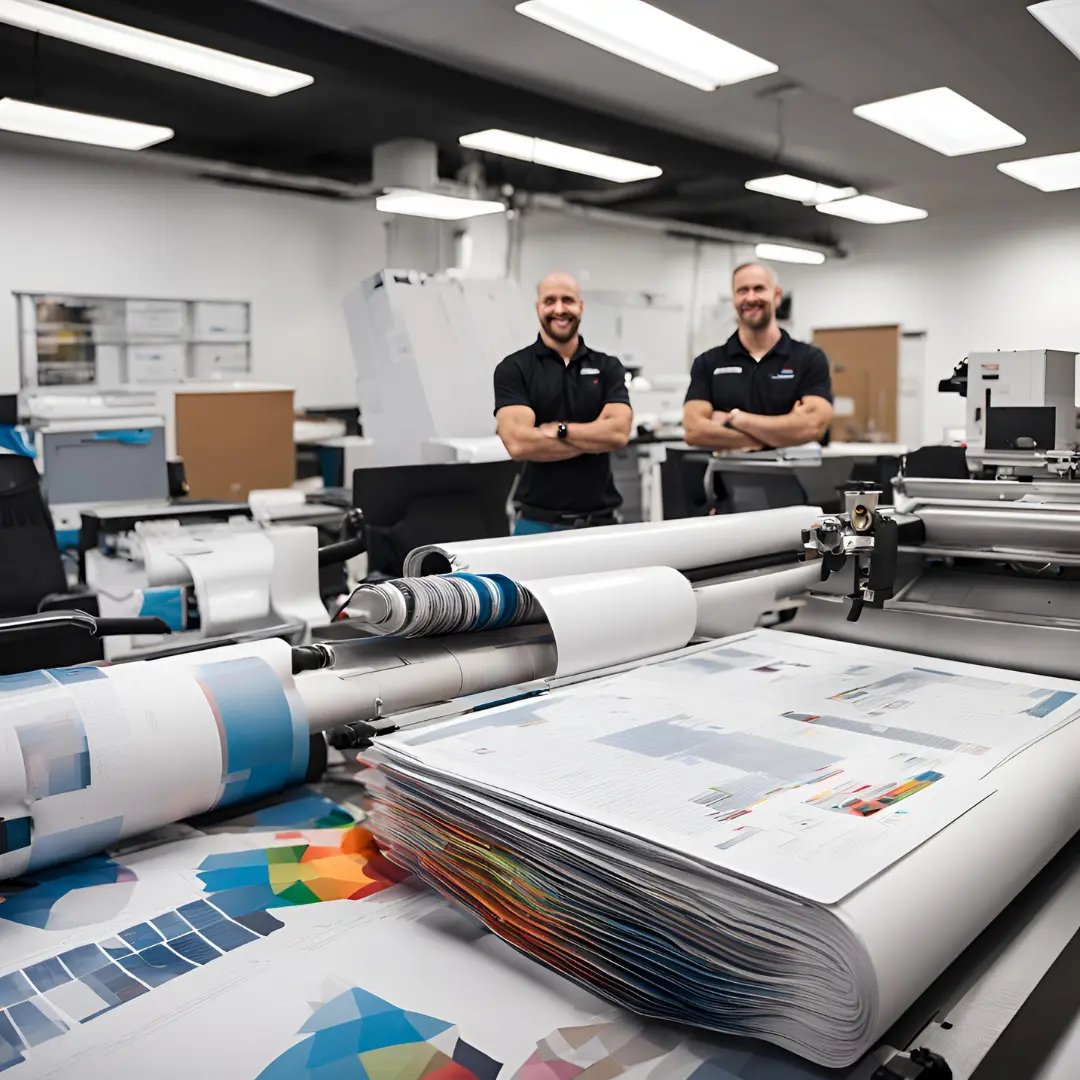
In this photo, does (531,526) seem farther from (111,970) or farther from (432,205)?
(432,205)

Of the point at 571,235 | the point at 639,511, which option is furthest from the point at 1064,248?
the point at 571,235

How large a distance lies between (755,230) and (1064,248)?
2411 millimetres

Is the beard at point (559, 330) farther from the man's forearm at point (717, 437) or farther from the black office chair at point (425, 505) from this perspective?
the man's forearm at point (717, 437)

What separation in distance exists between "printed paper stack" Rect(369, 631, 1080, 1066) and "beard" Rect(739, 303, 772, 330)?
1782 millimetres

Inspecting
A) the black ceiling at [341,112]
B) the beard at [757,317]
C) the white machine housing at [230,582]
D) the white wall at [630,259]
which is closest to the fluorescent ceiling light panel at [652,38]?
the black ceiling at [341,112]

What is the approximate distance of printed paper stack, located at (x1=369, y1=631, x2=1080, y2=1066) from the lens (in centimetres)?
61

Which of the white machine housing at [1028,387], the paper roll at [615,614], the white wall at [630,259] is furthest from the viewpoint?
the white wall at [630,259]

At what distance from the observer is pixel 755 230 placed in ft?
15.2

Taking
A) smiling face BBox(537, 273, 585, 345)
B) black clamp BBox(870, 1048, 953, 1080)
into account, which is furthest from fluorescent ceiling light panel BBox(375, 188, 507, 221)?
black clamp BBox(870, 1048, 953, 1080)

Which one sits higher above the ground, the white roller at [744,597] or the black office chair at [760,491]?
the black office chair at [760,491]

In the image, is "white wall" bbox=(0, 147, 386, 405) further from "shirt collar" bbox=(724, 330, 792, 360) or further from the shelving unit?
"shirt collar" bbox=(724, 330, 792, 360)

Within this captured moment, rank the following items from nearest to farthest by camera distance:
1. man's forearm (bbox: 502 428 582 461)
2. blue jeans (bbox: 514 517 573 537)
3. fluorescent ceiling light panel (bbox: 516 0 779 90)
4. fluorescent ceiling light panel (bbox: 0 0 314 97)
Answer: man's forearm (bbox: 502 428 582 461) < blue jeans (bbox: 514 517 573 537) < fluorescent ceiling light panel (bbox: 0 0 314 97) < fluorescent ceiling light panel (bbox: 516 0 779 90)

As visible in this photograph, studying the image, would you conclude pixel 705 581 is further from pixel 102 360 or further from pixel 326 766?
pixel 102 360

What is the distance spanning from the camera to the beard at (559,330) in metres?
2.44
